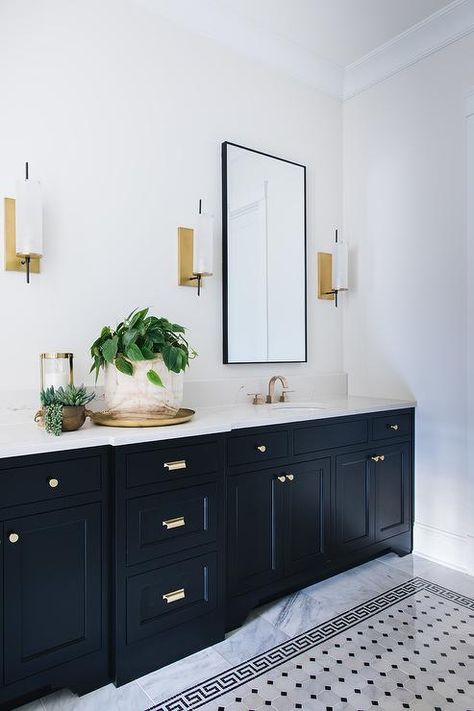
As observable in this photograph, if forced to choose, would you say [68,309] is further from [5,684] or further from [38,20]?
[5,684]

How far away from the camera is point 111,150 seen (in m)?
2.28

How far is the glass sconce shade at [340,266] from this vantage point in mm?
3064

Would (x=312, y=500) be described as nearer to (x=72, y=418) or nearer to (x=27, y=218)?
(x=72, y=418)

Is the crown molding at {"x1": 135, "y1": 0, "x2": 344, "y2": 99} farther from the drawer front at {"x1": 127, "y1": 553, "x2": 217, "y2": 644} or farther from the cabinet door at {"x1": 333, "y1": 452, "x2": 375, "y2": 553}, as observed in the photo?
the drawer front at {"x1": 127, "y1": 553, "x2": 217, "y2": 644}

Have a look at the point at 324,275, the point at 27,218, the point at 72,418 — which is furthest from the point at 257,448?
the point at 324,275

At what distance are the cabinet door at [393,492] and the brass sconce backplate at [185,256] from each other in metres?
1.35

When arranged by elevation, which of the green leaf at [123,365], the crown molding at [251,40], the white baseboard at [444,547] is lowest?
the white baseboard at [444,547]

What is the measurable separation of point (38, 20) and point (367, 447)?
2.44 m

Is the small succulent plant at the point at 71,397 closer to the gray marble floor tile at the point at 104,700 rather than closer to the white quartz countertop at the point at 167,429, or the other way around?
the white quartz countertop at the point at 167,429

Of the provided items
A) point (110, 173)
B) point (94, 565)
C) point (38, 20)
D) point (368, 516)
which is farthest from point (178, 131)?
point (368, 516)

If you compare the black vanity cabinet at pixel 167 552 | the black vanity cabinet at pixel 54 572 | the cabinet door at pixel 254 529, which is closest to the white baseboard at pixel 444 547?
the cabinet door at pixel 254 529

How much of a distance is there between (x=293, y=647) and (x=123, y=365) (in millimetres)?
1265

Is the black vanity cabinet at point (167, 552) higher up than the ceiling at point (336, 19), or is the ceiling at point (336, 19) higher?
the ceiling at point (336, 19)

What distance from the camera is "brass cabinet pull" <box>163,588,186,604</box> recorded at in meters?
1.79
